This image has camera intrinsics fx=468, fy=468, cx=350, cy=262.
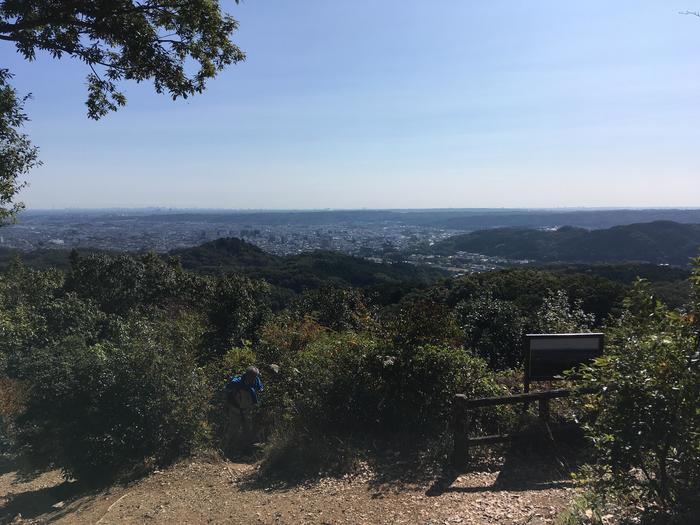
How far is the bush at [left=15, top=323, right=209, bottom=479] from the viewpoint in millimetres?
6172

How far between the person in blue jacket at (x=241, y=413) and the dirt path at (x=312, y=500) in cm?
77

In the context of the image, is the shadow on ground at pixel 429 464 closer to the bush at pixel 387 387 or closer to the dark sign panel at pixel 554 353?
the bush at pixel 387 387

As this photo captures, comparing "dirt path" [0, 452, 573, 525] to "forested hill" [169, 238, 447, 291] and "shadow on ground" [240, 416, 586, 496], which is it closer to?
"shadow on ground" [240, 416, 586, 496]

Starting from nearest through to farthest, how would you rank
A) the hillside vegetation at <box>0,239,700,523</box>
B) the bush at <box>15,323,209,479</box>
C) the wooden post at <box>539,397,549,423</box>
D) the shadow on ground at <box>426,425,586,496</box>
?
the hillside vegetation at <box>0,239,700,523</box> → the shadow on ground at <box>426,425,586,496</box> → the wooden post at <box>539,397,549,423</box> → the bush at <box>15,323,209,479</box>

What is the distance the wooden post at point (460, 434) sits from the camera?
210 inches

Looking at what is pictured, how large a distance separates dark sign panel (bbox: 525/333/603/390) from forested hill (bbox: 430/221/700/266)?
49497 mm

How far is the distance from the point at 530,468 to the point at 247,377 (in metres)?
4.12

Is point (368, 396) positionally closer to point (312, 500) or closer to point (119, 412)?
point (312, 500)

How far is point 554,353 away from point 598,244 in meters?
76.7

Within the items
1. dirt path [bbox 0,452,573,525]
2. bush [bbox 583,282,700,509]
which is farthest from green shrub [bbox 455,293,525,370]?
bush [bbox 583,282,700,509]

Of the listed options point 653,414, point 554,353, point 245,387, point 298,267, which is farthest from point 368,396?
point 298,267

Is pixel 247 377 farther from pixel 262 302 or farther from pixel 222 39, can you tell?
pixel 262 302

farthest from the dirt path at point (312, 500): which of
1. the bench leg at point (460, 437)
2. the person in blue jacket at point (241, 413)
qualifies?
the person in blue jacket at point (241, 413)

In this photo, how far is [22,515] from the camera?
5699 mm
